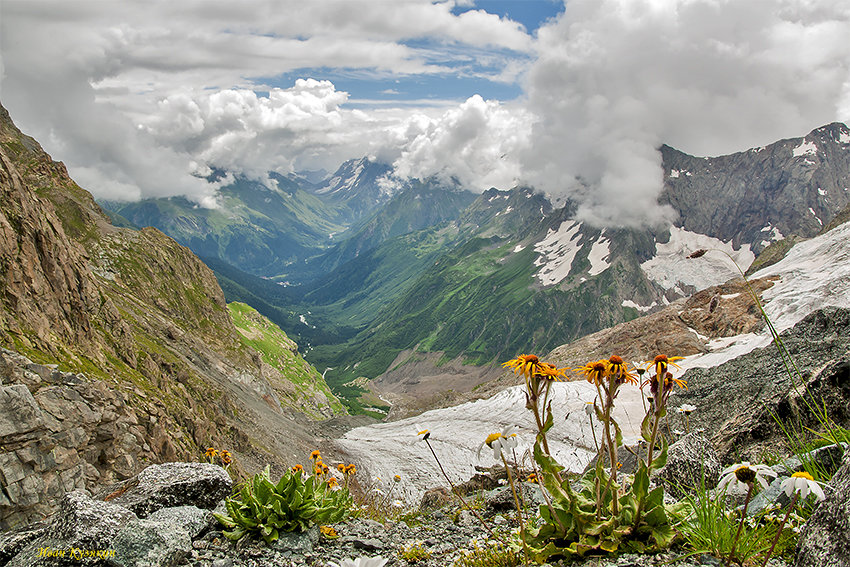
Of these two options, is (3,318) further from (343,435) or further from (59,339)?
(343,435)

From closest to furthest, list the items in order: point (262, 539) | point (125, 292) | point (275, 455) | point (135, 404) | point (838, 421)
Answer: point (262, 539) < point (838, 421) < point (135, 404) < point (275, 455) < point (125, 292)

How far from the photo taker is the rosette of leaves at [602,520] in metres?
5.69

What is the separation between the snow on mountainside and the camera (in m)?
53.5

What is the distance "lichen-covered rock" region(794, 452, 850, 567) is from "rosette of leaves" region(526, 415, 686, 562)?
1.30 m

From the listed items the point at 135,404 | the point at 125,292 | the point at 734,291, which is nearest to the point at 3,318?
the point at 135,404

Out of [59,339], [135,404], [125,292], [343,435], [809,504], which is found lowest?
[343,435]

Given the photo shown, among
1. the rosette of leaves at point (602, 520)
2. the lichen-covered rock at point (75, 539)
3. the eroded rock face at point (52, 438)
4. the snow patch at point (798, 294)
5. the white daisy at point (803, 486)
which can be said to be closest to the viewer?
the white daisy at point (803, 486)

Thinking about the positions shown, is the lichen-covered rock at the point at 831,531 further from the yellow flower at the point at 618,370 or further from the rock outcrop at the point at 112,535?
the rock outcrop at the point at 112,535

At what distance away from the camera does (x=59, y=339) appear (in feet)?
111

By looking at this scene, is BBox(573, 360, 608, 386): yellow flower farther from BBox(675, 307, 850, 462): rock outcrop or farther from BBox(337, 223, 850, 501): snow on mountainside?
BBox(337, 223, 850, 501): snow on mountainside

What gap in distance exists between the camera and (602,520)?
19.4 ft

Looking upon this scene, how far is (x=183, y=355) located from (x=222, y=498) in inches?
2765

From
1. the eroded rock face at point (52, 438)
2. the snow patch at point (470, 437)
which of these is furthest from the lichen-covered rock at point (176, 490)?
the snow patch at point (470, 437)

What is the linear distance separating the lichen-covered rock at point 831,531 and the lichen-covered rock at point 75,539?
31.2 feet
